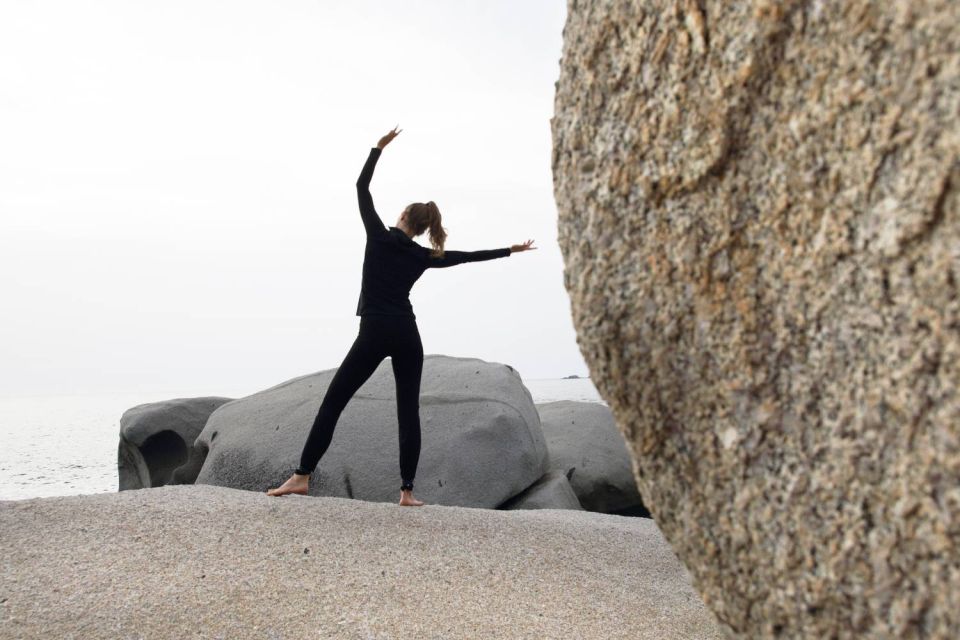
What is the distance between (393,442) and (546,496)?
136 centimetres

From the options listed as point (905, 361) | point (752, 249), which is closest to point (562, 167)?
point (752, 249)

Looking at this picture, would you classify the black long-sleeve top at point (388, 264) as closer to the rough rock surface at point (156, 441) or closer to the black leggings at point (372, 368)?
the black leggings at point (372, 368)

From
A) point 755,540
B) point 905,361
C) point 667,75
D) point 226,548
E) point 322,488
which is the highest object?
point 667,75

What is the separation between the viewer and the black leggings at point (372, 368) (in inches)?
169

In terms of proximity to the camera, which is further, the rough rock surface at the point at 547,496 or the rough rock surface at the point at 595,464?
the rough rock surface at the point at 595,464

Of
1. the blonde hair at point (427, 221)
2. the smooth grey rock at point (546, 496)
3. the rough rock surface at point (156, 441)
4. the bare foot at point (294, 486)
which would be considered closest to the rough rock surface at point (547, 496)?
the smooth grey rock at point (546, 496)

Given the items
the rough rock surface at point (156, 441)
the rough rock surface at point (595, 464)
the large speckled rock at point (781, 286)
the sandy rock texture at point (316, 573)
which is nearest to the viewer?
the large speckled rock at point (781, 286)

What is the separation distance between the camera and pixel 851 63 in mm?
1309

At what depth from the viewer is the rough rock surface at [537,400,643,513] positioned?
6852mm

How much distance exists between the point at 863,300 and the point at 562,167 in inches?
31.9

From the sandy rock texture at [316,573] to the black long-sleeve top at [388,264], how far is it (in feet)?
3.95

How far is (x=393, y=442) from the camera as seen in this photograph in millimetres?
5996

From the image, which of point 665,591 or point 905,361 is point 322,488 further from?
point 905,361

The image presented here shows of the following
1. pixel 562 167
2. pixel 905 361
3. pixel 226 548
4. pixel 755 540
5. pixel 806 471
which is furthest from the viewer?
pixel 226 548
